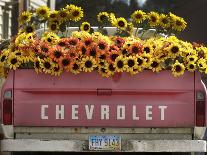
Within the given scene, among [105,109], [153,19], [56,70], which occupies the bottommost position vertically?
[105,109]

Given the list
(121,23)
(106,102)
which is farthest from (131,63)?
(121,23)

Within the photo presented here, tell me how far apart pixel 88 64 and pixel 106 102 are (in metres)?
0.43

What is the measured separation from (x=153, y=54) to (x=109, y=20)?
120 cm

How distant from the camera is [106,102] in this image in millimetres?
6793

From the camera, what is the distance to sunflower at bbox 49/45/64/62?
6.86m

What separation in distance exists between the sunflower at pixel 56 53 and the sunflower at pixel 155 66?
94cm

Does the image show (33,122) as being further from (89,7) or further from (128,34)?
(89,7)

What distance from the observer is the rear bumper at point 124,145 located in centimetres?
670

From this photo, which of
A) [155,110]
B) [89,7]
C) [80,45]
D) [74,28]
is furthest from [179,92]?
[89,7]

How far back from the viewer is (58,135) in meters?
6.84

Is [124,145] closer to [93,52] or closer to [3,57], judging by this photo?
[93,52]

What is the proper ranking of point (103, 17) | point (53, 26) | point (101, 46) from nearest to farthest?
point (101, 46)
point (53, 26)
point (103, 17)

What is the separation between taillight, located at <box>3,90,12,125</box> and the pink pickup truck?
0.01 meters

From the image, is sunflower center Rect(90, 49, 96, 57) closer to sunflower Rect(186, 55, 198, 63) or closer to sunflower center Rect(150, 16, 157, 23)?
sunflower Rect(186, 55, 198, 63)
